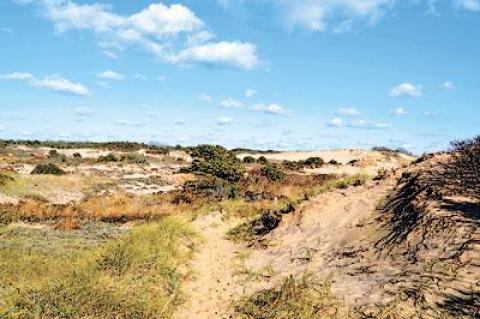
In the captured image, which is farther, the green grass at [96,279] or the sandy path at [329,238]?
the sandy path at [329,238]

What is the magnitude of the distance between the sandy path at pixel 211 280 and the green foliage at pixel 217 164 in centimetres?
1986

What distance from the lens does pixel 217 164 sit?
38531 millimetres

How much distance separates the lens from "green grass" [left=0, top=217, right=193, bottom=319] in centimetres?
845

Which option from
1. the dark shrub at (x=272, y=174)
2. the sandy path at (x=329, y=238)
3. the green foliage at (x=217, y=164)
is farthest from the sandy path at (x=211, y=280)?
the green foliage at (x=217, y=164)

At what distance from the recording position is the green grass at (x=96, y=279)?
333 inches

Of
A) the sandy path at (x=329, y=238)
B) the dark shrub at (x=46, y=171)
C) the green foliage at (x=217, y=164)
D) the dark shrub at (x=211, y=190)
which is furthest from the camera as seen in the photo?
the dark shrub at (x=46, y=171)

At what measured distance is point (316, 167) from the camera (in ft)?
177

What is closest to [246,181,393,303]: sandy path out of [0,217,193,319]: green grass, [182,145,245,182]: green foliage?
[0,217,193,319]: green grass

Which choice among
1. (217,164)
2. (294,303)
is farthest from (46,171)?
(294,303)

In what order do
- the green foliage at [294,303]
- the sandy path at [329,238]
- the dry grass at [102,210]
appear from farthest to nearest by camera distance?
1. the dry grass at [102,210]
2. the sandy path at [329,238]
3. the green foliage at [294,303]

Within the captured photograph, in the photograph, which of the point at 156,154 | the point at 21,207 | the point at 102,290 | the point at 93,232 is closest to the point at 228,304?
the point at 102,290

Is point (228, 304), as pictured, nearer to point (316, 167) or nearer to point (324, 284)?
point (324, 284)

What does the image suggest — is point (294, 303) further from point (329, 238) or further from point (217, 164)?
point (217, 164)

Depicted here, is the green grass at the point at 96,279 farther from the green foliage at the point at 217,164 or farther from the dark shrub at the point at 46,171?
the dark shrub at the point at 46,171
